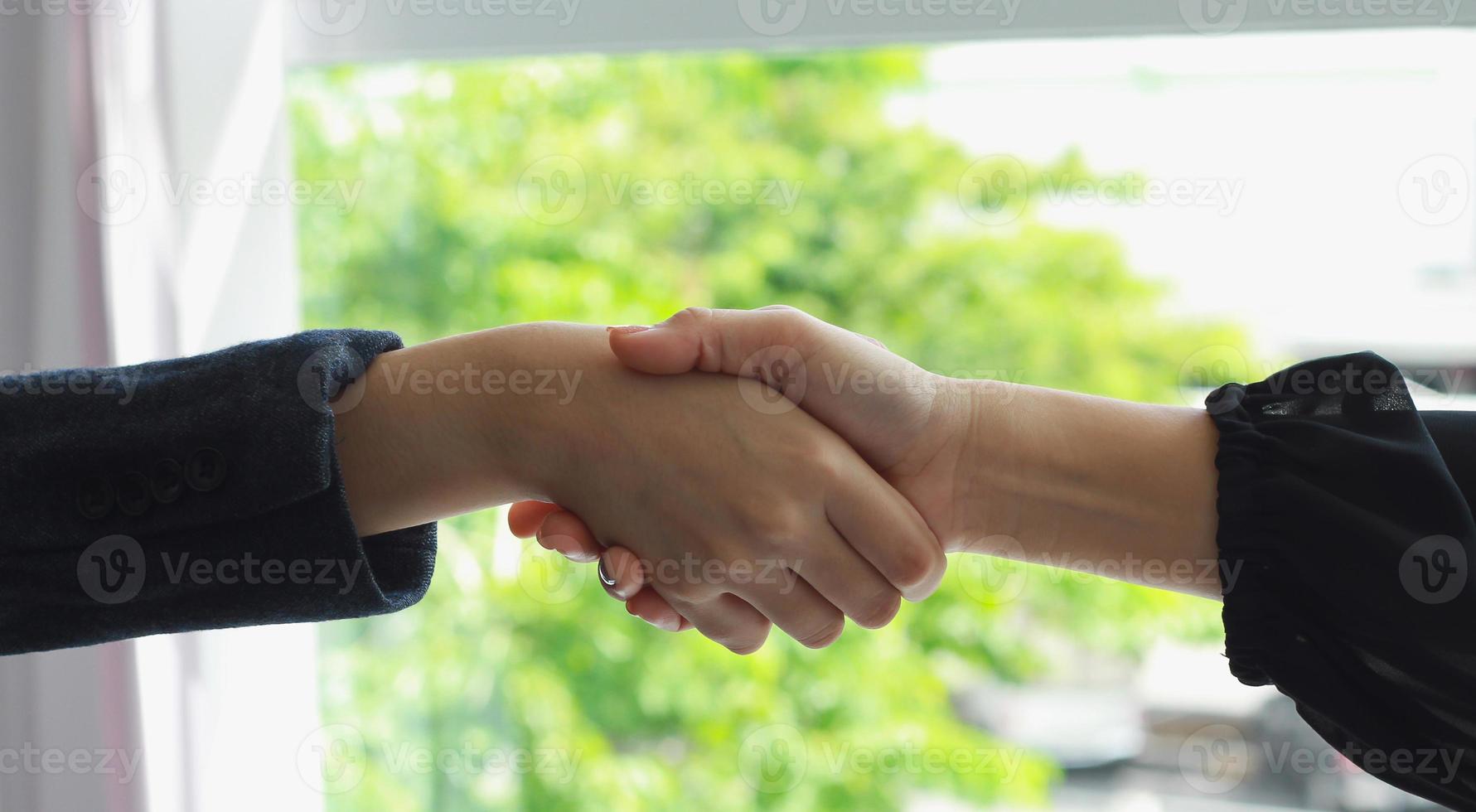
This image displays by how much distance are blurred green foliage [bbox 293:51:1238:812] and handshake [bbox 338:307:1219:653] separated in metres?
0.98

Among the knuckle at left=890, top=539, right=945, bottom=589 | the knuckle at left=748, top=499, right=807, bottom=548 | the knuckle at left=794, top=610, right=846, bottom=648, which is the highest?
the knuckle at left=748, top=499, right=807, bottom=548

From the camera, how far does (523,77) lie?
1967mm

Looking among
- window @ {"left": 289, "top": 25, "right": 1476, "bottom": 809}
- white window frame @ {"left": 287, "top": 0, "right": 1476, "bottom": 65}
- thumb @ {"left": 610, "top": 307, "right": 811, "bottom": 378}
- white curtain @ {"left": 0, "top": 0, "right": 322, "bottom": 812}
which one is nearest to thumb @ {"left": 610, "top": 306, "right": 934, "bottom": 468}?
thumb @ {"left": 610, "top": 307, "right": 811, "bottom": 378}

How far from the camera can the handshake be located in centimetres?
84

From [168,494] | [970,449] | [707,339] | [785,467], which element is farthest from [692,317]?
[168,494]

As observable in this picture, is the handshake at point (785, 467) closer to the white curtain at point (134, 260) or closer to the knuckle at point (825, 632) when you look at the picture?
the knuckle at point (825, 632)

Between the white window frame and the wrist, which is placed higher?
the white window frame

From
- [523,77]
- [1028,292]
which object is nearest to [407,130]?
[523,77]

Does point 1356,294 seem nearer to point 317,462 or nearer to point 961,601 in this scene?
point 961,601

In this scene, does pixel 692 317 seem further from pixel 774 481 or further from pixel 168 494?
pixel 168 494

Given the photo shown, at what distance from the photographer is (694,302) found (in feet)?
6.97

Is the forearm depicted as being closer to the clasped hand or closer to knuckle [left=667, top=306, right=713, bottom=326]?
the clasped hand

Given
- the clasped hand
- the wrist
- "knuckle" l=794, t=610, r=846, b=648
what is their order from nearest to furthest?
the wrist
the clasped hand
"knuckle" l=794, t=610, r=846, b=648

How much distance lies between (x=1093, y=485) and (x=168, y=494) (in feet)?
2.50
